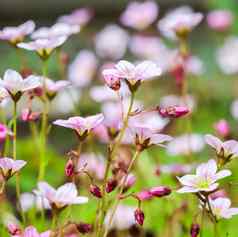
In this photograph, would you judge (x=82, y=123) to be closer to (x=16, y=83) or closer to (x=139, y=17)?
(x=16, y=83)

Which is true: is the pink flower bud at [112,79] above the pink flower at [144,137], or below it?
above

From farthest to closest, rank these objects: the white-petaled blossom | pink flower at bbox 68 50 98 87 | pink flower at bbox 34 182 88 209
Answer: the white-petaled blossom
pink flower at bbox 68 50 98 87
pink flower at bbox 34 182 88 209

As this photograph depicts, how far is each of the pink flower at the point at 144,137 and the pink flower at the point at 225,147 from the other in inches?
2.3

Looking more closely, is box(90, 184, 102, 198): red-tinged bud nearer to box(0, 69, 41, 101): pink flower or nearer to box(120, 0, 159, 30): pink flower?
box(0, 69, 41, 101): pink flower

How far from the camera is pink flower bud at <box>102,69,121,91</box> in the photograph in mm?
1089

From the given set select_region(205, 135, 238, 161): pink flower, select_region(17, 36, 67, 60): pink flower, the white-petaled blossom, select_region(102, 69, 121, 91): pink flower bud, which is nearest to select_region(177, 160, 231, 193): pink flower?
select_region(205, 135, 238, 161): pink flower

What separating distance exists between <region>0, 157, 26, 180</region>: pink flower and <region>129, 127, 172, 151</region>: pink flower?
143mm

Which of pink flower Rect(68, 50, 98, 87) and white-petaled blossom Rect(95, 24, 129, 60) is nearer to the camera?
pink flower Rect(68, 50, 98, 87)

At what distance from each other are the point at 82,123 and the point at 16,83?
101 millimetres

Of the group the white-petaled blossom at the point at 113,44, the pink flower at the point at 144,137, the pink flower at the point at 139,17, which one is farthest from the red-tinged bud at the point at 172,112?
the white-petaled blossom at the point at 113,44

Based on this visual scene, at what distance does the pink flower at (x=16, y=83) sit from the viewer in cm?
111

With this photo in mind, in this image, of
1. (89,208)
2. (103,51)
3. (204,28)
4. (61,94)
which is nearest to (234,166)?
(89,208)

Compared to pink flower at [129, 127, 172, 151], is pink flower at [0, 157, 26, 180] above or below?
below

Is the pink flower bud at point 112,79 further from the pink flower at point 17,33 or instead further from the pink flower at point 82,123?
the pink flower at point 17,33
